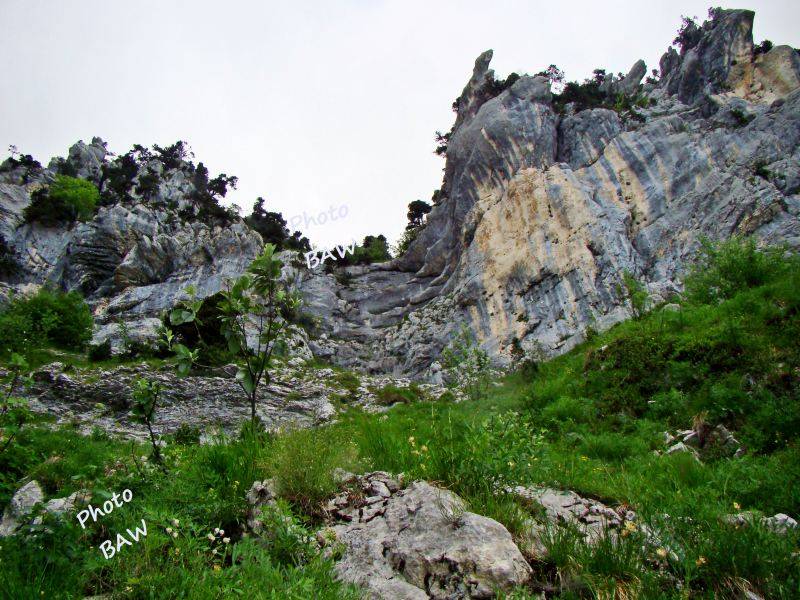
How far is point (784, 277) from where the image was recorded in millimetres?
11109

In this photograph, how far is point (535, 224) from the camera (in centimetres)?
3180

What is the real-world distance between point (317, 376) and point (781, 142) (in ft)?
102

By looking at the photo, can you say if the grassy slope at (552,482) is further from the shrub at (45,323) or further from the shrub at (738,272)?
the shrub at (45,323)

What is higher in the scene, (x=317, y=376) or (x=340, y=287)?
(x=340, y=287)

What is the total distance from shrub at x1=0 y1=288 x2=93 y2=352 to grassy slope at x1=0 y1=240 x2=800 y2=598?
1504cm

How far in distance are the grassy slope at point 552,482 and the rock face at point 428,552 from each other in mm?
285

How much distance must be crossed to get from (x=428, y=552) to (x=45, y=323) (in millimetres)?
25296

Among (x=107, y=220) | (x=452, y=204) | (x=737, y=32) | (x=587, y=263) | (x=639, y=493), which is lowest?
(x=639, y=493)

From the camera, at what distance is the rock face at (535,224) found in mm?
27000

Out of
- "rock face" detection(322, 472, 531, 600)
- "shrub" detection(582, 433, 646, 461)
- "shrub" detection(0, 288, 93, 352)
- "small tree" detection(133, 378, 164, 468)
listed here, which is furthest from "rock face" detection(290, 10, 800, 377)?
"small tree" detection(133, 378, 164, 468)

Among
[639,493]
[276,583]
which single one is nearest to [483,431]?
[639,493]

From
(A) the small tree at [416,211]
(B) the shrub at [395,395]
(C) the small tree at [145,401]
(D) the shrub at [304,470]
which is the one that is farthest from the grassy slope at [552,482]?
(A) the small tree at [416,211]

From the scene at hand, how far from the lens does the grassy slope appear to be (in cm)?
297

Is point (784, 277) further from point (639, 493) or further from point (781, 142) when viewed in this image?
point (781, 142)
